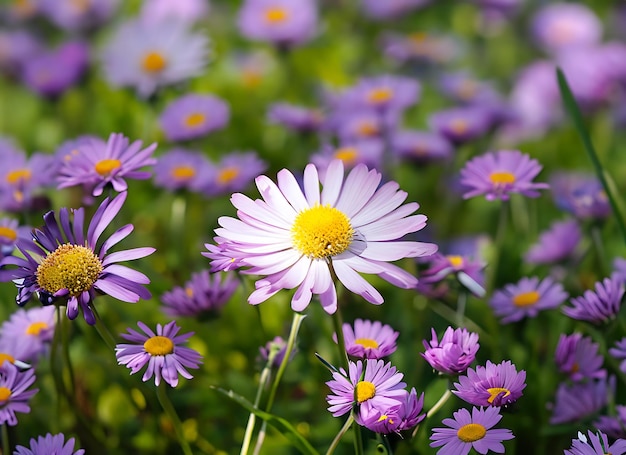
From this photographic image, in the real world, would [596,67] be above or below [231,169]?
above

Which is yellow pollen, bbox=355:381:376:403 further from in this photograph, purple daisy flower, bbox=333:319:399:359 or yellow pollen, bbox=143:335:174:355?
yellow pollen, bbox=143:335:174:355

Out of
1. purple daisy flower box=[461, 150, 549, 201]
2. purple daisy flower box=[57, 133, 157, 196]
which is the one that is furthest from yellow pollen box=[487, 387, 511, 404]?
purple daisy flower box=[57, 133, 157, 196]

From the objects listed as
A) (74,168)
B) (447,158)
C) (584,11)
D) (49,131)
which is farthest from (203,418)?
(584,11)

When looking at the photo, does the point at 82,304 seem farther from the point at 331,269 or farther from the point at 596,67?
the point at 596,67

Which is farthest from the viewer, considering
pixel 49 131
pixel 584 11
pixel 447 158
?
pixel 584 11

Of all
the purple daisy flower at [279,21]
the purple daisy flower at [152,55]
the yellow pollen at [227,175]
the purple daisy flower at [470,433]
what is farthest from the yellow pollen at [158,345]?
the purple daisy flower at [279,21]

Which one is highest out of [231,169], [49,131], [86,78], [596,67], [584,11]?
[584,11]

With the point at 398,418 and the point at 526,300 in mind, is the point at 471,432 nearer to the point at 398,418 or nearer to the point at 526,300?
the point at 398,418
